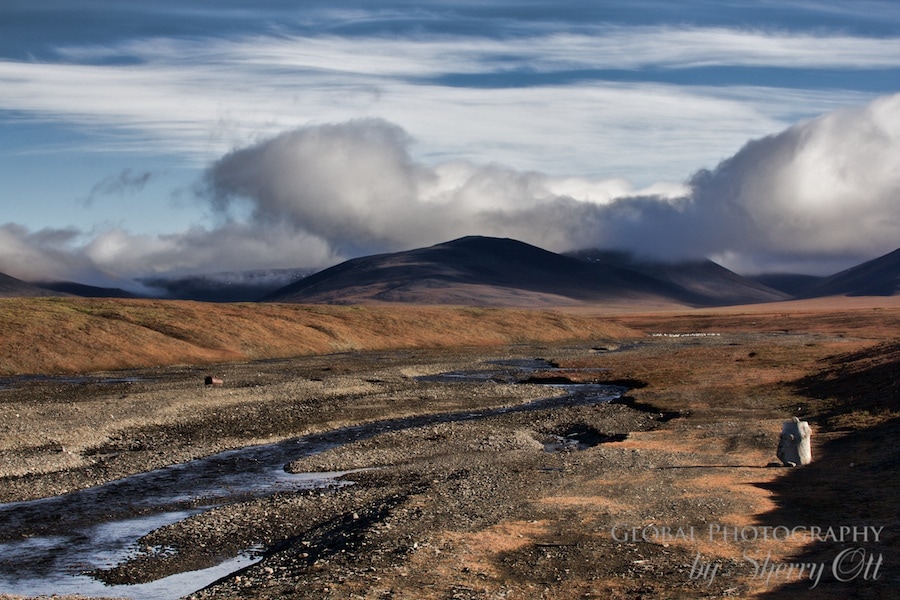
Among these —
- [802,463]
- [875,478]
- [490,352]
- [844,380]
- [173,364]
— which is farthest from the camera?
[490,352]

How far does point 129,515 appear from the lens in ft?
83.0

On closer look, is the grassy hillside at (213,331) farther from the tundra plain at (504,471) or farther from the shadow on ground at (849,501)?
the shadow on ground at (849,501)

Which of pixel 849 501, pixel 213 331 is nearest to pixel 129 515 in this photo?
pixel 849 501

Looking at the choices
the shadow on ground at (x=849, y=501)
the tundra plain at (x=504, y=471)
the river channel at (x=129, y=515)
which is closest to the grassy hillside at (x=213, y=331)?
the tundra plain at (x=504, y=471)

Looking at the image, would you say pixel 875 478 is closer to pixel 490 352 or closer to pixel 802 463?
→ pixel 802 463

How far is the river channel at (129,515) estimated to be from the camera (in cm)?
1953

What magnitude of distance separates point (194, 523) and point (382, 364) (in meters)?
58.0

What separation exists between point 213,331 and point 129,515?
2804 inches

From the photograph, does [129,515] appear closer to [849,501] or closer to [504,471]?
[504,471]

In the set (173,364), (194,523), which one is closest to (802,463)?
(194,523)

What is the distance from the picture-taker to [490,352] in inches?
4141

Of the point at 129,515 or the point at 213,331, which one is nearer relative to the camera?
the point at 129,515

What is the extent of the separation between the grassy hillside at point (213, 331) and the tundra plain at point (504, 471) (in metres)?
0.87

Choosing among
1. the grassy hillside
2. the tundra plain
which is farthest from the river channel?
the grassy hillside
